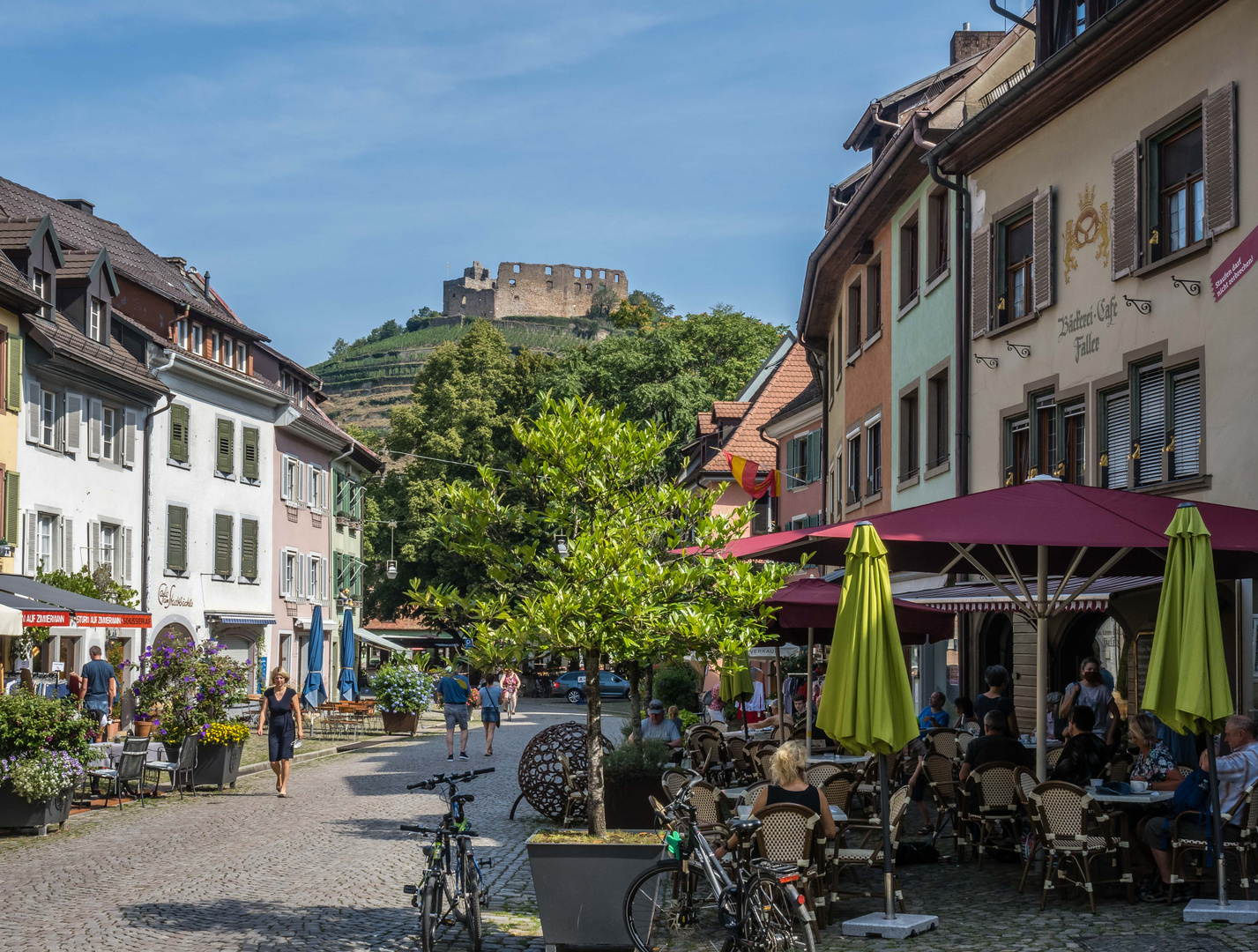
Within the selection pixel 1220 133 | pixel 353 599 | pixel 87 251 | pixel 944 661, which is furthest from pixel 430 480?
pixel 1220 133

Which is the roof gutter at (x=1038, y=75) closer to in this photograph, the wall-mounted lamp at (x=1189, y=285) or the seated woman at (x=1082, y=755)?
the wall-mounted lamp at (x=1189, y=285)

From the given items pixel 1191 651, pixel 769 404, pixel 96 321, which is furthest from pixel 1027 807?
pixel 769 404

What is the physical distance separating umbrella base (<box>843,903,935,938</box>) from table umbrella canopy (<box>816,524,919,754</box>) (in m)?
1.12

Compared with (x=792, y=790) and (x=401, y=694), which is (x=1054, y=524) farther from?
(x=401, y=694)

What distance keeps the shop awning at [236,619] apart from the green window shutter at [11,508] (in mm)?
11478

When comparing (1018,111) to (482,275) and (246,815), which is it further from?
(482,275)

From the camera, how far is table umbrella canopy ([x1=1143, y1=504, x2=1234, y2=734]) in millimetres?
9352

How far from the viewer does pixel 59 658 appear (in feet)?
96.8

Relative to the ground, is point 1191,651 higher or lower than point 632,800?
higher

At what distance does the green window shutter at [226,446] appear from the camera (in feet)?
126

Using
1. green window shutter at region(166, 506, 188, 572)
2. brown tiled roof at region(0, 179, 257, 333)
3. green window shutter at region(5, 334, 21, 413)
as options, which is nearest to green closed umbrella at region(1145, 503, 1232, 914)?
green window shutter at region(5, 334, 21, 413)

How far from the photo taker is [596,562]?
9.75 m

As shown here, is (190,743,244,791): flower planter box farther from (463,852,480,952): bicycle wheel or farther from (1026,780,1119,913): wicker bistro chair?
(1026,780,1119,913): wicker bistro chair

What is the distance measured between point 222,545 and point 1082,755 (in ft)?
101
